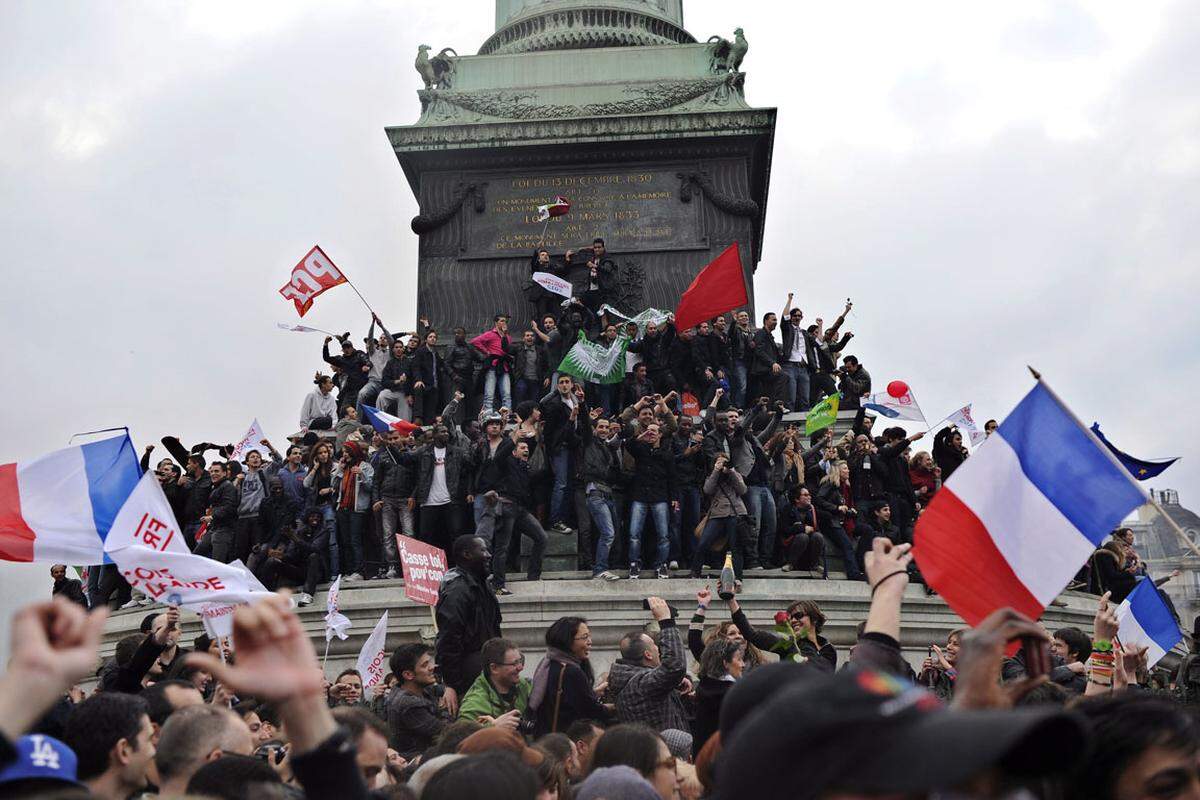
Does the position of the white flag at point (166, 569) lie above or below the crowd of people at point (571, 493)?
below

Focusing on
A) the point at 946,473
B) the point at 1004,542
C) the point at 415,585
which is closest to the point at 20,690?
the point at 1004,542

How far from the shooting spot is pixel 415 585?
36.9 feet

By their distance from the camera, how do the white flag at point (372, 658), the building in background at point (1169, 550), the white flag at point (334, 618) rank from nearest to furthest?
1. the white flag at point (372, 658)
2. the white flag at point (334, 618)
3. the building in background at point (1169, 550)

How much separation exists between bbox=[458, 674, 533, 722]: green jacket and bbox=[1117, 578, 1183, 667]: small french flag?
382 cm

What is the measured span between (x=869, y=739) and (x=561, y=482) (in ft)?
41.8

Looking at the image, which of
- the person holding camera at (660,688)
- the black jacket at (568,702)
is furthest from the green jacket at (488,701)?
the person holding camera at (660,688)

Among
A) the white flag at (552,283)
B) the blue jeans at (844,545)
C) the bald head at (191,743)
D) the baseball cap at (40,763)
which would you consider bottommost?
the bald head at (191,743)

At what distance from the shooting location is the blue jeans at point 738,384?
18094 mm

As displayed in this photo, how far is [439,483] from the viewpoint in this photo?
14.2 m

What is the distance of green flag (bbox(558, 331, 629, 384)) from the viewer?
55.3 ft

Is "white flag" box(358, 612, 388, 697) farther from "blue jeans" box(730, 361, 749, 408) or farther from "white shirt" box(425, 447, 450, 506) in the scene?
"blue jeans" box(730, 361, 749, 408)

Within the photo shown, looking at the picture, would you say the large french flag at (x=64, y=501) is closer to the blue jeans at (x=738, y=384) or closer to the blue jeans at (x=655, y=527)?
the blue jeans at (x=655, y=527)

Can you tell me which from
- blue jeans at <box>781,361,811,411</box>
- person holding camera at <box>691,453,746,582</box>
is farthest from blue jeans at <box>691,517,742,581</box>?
blue jeans at <box>781,361,811,411</box>

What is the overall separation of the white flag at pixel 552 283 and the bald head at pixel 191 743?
15.2 meters
